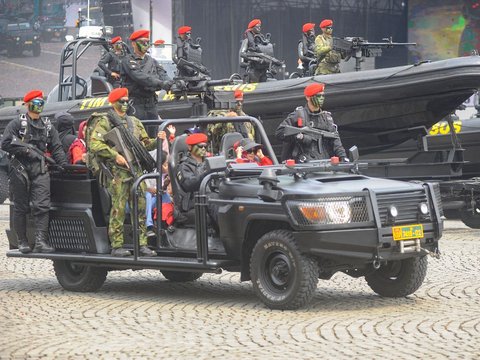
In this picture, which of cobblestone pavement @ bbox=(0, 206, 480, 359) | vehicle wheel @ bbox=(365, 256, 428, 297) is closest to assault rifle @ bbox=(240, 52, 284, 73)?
cobblestone pavement @ bbox=(0, 206, 480, 359)

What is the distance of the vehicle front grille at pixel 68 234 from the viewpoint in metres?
11.9

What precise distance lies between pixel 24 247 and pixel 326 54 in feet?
29.4

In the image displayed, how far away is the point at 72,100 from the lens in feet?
71.4

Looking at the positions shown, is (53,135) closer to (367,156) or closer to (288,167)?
(288,167)

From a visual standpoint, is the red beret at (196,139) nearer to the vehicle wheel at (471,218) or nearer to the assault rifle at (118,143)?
the assault rifle at (118,143)

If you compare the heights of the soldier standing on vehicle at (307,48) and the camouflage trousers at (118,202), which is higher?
Answer: the soldier standing on vehicle at (307,48)

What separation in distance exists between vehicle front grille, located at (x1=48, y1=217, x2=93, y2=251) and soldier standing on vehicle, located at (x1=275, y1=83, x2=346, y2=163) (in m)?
2.63

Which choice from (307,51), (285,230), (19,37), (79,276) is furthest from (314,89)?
(19,37)

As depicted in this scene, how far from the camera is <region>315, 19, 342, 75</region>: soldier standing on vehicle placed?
2028 centimetres

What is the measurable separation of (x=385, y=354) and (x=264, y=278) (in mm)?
2174

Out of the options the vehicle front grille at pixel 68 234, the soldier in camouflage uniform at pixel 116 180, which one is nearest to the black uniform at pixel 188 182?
the soldier in camouflage uniform at pixel 116 180

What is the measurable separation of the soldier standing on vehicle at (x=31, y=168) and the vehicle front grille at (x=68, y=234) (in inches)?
2.6

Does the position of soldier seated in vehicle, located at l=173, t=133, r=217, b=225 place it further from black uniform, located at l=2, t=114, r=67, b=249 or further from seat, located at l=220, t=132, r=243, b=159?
black uniform, located at l=2, t=114, r=67, b=249

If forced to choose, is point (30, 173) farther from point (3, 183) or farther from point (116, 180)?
point (3, 183)
